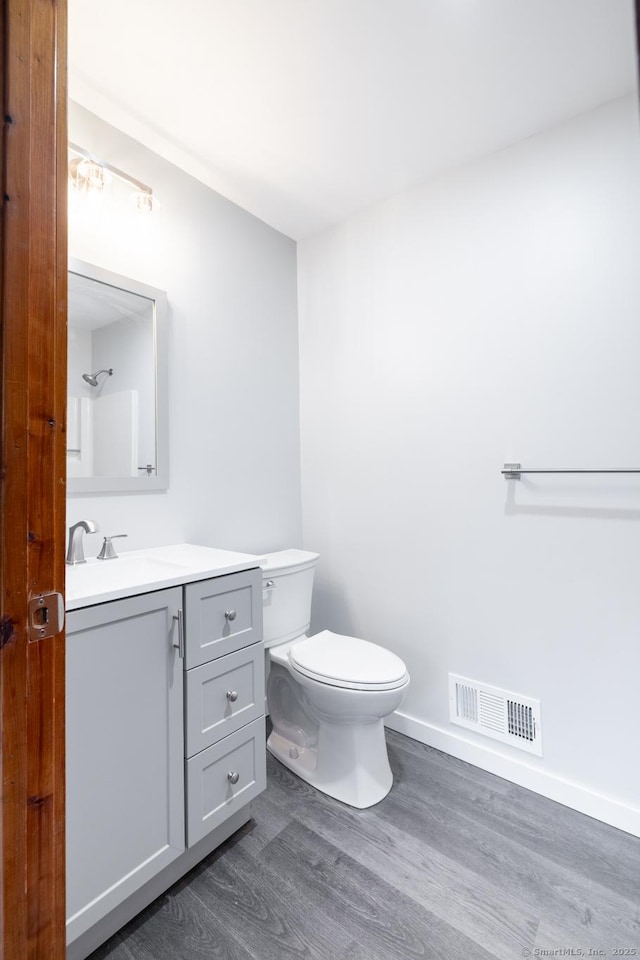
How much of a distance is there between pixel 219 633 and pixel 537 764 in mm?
1276

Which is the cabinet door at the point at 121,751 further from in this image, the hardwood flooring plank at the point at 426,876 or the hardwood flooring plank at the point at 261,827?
the hardwood flooring plank at the point at 426,876

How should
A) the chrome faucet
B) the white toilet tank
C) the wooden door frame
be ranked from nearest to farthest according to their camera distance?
the wooden door frame < the chrome faucet < the white toilet tank

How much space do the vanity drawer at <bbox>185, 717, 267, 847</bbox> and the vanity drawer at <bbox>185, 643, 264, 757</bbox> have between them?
3cm

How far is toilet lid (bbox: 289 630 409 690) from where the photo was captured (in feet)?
4.91

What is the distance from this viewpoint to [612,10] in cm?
120

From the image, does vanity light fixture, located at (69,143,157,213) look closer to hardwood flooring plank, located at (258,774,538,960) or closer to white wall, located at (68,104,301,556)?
white wall, located at (68,104,301,556)

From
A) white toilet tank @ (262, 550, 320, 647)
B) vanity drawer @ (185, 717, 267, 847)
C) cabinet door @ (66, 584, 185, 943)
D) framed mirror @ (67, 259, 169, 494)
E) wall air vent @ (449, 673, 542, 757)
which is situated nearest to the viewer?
cabinet door @ (66, 584, 185, 943)

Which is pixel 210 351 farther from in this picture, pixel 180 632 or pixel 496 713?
pixel 496 713

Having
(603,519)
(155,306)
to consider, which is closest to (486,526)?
(603,519)

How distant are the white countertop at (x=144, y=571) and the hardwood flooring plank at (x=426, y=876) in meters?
0.89

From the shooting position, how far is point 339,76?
1.40 meters

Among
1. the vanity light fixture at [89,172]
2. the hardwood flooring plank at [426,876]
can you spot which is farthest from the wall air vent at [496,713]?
the vanity light fixture at [89,172]

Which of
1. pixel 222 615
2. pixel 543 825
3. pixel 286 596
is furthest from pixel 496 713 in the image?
pixel 222 615

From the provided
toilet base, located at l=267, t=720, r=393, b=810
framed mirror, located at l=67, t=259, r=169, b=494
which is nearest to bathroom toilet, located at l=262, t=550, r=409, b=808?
toilet base, located at l=267, t=720, r=393, b=810
